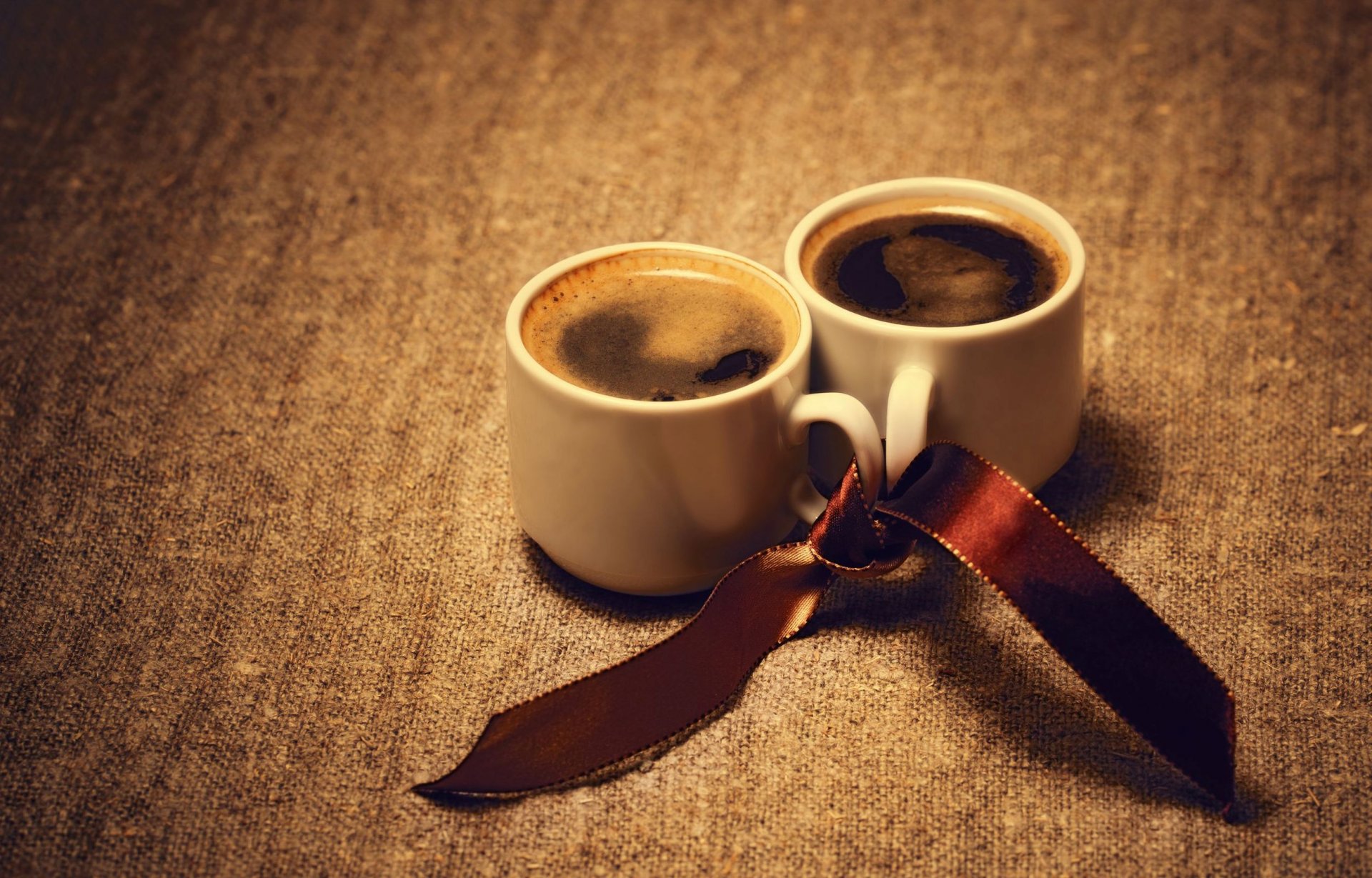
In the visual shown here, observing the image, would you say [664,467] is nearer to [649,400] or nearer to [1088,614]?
[649,400]

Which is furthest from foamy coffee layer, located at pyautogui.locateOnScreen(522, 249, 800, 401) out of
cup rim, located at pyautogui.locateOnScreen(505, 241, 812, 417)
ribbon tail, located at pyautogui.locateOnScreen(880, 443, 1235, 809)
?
ribbon tail, located at pyautogui.locateOnScreen(880, 443, 1235, 809)

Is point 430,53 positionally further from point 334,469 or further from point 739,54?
point 334,469

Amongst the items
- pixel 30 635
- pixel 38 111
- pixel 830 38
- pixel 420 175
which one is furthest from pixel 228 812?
pixel 830 38

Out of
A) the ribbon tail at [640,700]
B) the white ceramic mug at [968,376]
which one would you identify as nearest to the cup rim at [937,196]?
the white ceramic mug at [968,376]

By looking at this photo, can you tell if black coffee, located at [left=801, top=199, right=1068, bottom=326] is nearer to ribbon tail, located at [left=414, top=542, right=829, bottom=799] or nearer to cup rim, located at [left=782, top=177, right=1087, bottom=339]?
cup rim, located at [left=782, top=177, right=1087, bottom=339]

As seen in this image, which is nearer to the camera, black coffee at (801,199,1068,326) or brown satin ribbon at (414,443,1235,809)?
brown satin ribbon at (414,443,1235,809)

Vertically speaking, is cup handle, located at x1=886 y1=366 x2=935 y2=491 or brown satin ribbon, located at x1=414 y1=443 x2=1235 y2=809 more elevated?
cup handle, located at x1=886 y1=366 x2=935 y2=491

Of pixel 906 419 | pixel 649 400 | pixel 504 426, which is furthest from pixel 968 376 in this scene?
pixel 504 426
